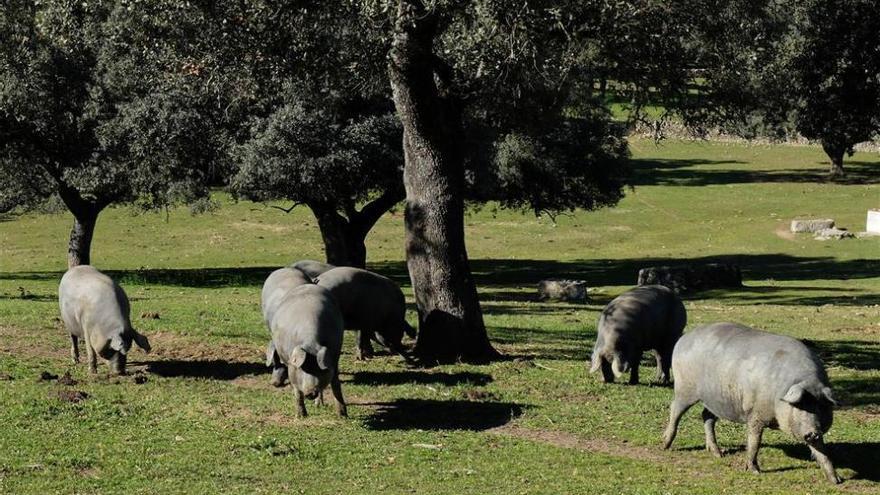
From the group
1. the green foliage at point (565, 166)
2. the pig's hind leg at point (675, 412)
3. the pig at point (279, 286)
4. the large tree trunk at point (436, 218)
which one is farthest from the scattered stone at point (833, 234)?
the pig's hind leg at point (675, 412)

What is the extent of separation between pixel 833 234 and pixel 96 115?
3455cm

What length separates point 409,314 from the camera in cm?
3055

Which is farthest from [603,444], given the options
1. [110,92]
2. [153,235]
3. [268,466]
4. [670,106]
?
[153,235]

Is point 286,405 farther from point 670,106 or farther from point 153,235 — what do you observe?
point 153,235

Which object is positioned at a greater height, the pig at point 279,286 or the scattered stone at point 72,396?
the pig at point 279,286

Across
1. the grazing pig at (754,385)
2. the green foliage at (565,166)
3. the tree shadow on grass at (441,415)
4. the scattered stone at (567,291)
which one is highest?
the green foliage at (565,166)

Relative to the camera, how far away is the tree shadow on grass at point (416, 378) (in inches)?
804

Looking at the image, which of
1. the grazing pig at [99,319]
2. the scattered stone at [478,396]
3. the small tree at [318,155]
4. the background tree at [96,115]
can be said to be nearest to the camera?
the scattered stone at [478,396]

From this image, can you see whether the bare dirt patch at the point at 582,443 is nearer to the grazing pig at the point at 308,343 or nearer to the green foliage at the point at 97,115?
the grazing pig at the point at 308,343

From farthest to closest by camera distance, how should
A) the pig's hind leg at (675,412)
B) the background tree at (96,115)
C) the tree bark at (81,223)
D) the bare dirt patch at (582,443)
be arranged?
the tree bark at (81,223)
the background tree at (96,115)
the bare dirt patch at (582,443)
the pig's hind leg at (675,412)

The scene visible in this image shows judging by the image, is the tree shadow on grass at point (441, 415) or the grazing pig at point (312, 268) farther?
the grazing pig at point (312, 268)

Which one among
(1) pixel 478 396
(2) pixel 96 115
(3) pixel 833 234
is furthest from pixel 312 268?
(3) pixel 833 234

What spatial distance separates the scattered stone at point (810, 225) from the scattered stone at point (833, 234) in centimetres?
52

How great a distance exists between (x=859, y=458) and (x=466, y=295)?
893cm
